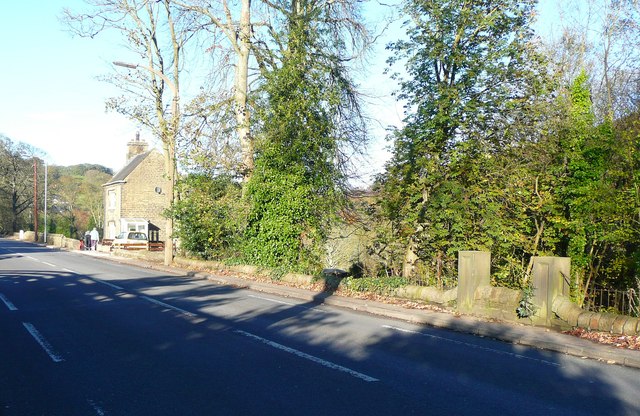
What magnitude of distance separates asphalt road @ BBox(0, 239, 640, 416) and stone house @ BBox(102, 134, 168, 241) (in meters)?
48.0

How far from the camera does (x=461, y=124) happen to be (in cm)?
1642

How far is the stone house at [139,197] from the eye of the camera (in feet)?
196

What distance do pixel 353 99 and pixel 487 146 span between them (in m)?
10.3

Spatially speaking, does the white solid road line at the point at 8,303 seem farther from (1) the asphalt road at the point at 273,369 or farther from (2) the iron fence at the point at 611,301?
(2) the iron fence at the point at 611,301

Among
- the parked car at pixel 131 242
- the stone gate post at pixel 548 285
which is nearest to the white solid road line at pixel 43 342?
the stone gate post at pixel 548 285

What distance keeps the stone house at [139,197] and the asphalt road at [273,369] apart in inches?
1891

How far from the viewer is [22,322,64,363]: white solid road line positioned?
331 inches

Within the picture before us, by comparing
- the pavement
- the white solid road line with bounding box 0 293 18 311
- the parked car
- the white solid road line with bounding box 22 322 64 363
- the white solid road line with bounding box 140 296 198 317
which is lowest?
the pavement

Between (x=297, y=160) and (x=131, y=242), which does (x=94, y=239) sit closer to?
(x=131, y=242)

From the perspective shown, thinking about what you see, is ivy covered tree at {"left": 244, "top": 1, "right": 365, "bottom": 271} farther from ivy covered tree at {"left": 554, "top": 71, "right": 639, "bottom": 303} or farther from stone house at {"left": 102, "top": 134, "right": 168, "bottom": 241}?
stone house at {"left": 102, "top": 134, "right": 168, "bottom": 241}

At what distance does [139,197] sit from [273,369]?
185ft

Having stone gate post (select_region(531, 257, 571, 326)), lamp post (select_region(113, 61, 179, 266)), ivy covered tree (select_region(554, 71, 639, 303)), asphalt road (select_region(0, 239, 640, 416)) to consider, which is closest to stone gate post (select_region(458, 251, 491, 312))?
stone gate post (select_region(531, 257, 571, 326))

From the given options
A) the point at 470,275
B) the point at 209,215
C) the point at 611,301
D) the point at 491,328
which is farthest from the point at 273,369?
the point at 209,215

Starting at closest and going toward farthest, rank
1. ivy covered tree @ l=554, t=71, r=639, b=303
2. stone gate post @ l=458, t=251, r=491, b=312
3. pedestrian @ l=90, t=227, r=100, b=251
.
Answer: ivy covered tree @ l=554, t=71, r=639, b=303 < stone gate post @ l=458, t=251, r=491, b=312 < pedestrian @ l=90, t=227, r=100, b=251
